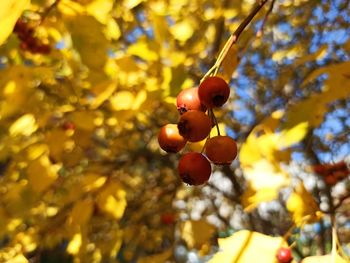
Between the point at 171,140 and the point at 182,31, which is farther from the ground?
the point at 171,140

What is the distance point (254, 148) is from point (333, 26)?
187 centimetres

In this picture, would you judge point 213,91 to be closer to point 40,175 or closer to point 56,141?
point 40,175

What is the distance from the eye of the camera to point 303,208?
1295 millimetres

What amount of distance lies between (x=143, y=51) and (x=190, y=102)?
0.68 meters

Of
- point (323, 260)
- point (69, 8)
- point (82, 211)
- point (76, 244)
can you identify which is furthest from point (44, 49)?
point (323, 260)

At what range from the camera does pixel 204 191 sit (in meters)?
4.04

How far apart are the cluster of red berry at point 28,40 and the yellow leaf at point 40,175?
0.48 metres

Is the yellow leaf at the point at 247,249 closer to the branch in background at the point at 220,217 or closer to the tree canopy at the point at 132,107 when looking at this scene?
the tree canopy at the point at 132,107

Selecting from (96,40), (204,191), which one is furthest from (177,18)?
(204,191)

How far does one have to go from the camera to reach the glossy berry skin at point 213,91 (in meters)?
0.78

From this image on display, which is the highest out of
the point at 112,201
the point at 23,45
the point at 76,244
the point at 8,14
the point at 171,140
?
the point at 8,14

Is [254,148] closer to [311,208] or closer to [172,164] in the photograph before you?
[311,208]

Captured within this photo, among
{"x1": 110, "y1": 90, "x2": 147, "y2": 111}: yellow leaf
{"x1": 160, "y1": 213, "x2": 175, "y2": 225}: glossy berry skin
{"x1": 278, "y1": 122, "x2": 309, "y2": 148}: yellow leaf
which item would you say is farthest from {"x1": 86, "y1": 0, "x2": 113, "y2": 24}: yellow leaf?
{"x1": 160, "y1": 213, "x2": 175, "y2": 225}: glossy berry skin

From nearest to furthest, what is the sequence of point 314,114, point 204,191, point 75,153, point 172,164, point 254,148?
point 314,114 → point 254,148 → point 75,153 → point 172,164 → point 204,191
